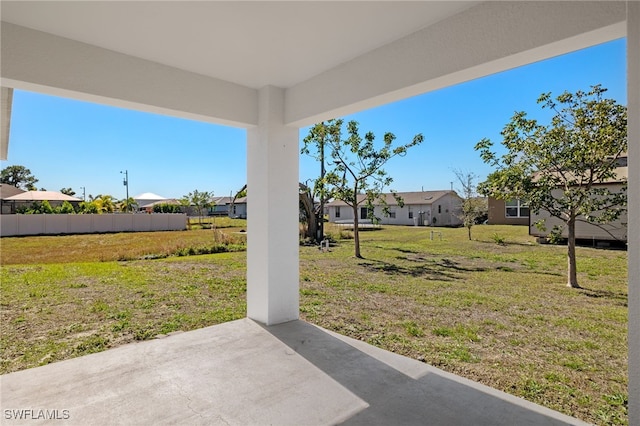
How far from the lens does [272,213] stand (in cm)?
380

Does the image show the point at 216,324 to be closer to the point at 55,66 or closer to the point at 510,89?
the point at 55,66

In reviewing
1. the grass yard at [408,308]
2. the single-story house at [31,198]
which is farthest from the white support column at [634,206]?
the single-story house at [31,198]

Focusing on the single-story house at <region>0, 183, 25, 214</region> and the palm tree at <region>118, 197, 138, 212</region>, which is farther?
the palm tree at <region>118, 197, 138, 212</region>

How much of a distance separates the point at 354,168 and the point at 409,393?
7776 millimetres

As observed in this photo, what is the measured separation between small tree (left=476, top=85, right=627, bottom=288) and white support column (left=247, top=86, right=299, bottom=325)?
4097 millimetres

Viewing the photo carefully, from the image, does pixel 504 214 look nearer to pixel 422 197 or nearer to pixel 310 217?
pixel 422 197

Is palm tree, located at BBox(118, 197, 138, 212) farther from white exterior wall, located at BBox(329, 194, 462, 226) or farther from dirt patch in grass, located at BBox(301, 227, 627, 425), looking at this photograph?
dirt patch in grass, located at BBox(301, 227, 627, 425)

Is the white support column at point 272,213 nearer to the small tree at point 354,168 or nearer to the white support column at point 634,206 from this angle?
the white support column at point 634,206

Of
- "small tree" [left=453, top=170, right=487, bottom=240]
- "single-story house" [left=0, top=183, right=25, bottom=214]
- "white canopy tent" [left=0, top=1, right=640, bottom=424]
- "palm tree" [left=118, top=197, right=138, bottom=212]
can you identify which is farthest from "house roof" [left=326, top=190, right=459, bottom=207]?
"white canopy tent" [left=0, top=1, right=640, bottom=424]

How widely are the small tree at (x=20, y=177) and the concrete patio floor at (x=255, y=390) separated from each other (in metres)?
32.7

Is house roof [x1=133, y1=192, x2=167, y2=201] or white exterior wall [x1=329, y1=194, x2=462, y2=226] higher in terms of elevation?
house roof [x1=133, y1=192, x2=167, y2=201]

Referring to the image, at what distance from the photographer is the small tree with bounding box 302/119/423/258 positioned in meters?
9.39

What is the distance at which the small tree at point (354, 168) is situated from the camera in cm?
939

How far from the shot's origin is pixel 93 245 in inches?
426
